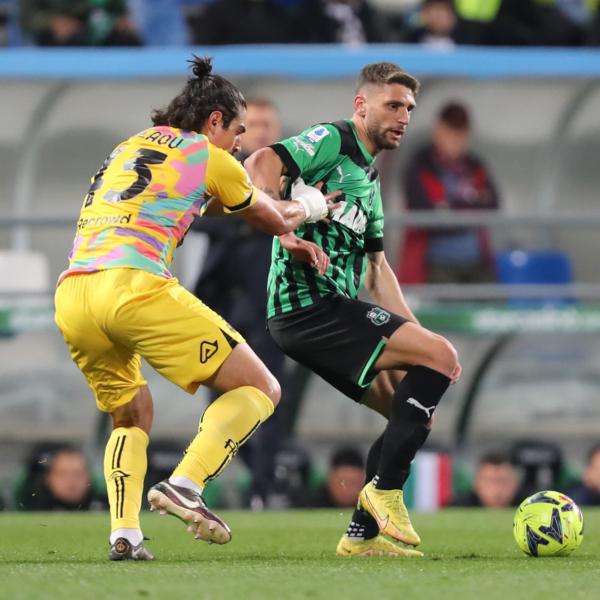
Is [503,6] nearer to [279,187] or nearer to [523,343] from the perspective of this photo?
[523,343]

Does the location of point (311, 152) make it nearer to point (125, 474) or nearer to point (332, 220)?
point (332, 220)

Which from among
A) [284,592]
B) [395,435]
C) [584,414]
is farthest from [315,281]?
[584,414]

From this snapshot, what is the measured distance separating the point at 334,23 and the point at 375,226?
5713mm

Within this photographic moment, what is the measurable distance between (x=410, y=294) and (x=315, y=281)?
12.5 feet

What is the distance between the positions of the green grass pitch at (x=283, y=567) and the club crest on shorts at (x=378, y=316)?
3.15ft

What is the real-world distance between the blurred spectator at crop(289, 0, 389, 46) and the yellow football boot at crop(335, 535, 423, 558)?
20.7 ft

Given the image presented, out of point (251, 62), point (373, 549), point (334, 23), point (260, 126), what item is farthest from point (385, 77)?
point (334, 23)

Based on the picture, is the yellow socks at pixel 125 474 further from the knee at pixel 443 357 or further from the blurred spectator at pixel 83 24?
the blurred spectator at pixel 83 24

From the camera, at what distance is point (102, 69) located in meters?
10.6

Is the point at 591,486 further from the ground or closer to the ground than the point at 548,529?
closer to the ground

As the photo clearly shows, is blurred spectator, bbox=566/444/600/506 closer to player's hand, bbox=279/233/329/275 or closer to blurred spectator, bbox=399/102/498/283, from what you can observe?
blurred spectator, bbox=399/102/498/283

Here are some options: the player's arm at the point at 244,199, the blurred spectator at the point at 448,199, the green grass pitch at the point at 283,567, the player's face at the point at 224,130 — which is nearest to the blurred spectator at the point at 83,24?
the blurred spectator at the point at 448,199

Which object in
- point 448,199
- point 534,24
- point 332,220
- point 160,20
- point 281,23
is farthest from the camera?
point 160,20

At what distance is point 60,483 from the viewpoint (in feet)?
33.8
